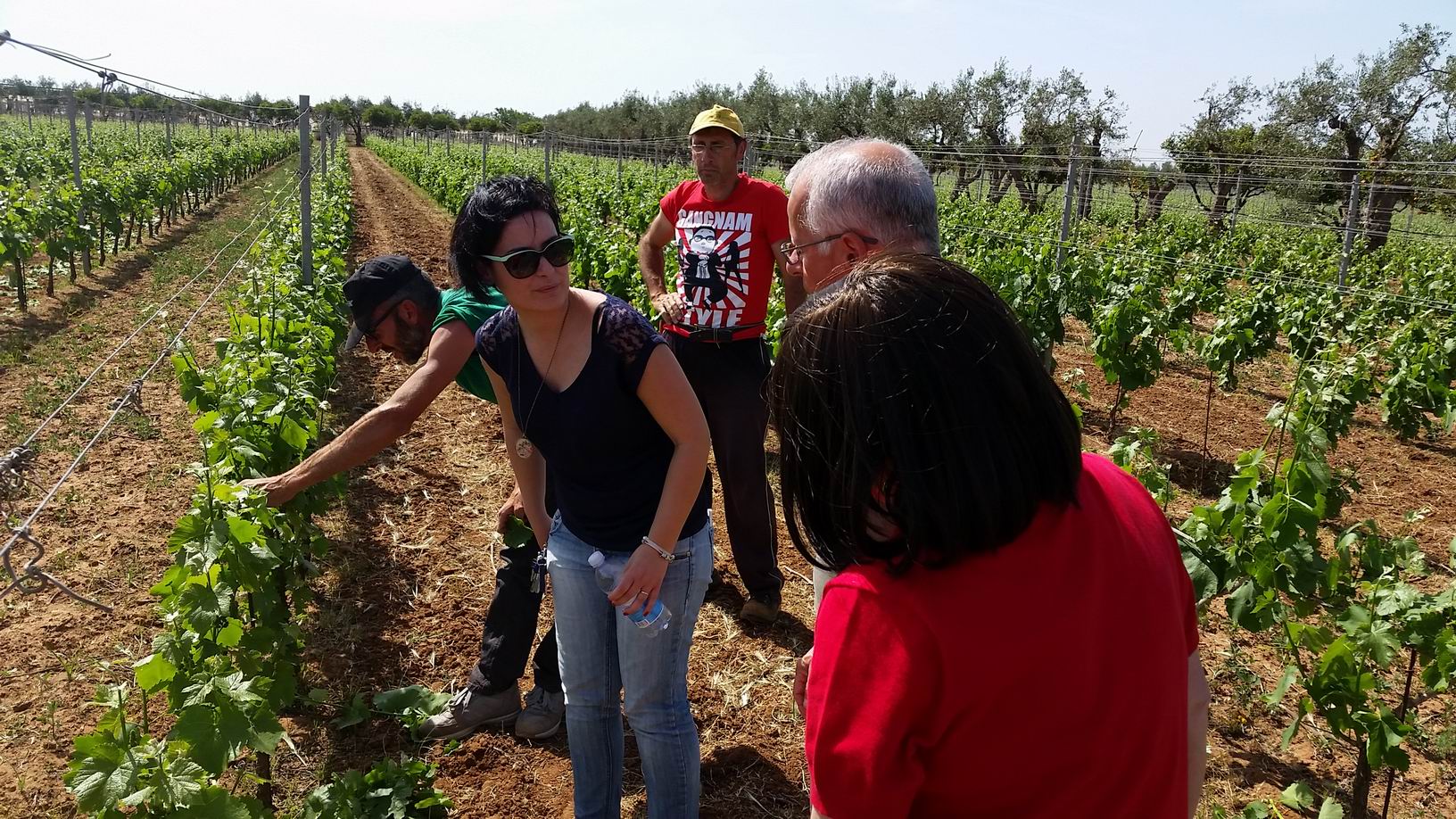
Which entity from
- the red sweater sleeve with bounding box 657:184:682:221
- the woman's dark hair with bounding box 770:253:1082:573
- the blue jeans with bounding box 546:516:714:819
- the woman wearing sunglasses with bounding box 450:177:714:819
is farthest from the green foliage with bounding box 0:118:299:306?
the woman's dark hair with bounding box 770:253:1082:573

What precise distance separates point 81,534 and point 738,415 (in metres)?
3.46

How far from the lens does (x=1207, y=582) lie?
2.88 metres

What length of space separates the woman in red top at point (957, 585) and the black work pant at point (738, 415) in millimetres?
2663

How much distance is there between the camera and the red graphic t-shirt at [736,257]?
3.74 m

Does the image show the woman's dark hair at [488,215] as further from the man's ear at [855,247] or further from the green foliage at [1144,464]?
the green foliage at [1144,464]

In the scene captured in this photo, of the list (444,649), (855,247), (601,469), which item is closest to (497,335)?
(601,469)

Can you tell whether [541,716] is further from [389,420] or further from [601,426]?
[601,426]

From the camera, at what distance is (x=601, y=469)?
2.15 meters

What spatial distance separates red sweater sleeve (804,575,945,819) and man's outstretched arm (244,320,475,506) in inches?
70.1

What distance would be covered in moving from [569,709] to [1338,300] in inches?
403

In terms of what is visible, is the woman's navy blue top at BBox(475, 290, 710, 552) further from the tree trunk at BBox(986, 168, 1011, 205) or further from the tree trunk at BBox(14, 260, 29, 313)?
the tree trunk at BBox(986, 168, 1011, 205)

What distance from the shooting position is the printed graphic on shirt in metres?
3.74

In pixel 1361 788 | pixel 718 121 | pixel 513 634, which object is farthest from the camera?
pixel 718 121

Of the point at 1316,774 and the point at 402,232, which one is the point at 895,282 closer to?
the point at 1316,774
